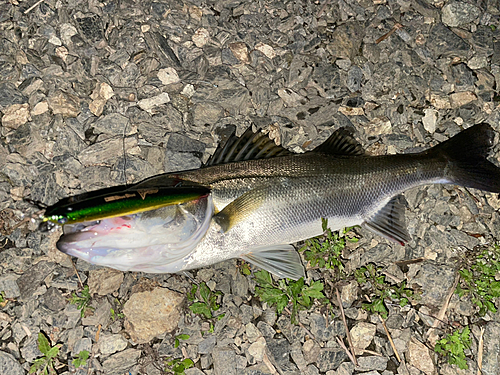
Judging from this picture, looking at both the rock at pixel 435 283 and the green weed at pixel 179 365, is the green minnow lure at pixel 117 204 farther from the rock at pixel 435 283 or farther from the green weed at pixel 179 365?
the rock at pixel 435 283

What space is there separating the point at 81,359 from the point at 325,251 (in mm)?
2716

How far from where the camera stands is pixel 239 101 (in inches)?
166

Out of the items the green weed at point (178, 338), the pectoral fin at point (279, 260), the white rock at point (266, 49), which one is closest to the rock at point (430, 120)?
the white rock at point (266, 49)

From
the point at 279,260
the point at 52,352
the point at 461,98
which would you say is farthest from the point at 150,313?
the point at 461,98

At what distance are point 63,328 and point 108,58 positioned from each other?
2863 mm

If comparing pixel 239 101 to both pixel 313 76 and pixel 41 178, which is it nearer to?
pixel 313 76

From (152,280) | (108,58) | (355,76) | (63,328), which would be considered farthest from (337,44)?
(63,328)

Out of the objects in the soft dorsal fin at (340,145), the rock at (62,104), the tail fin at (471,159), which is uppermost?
the tail fin at (471,159)

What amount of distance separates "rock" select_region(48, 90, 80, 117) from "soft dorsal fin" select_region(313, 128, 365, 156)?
263cm

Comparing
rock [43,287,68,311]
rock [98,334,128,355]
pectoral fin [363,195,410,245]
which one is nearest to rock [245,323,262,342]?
rock [98,334,128,355]

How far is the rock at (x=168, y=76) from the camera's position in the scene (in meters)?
4.18

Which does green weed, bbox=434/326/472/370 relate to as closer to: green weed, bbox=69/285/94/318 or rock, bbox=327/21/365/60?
rock, bbox=327/21/365/60

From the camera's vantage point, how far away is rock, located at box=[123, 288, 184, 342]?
152 inches

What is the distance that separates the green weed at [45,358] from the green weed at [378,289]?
10.5 feet
